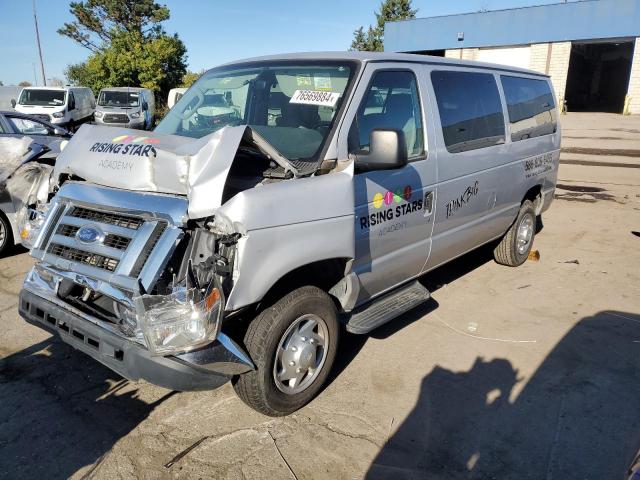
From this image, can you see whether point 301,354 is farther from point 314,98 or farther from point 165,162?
point 314,98

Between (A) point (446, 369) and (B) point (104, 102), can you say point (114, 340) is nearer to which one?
(A) point (446, 369)

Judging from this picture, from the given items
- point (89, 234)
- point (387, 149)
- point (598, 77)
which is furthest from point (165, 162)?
point (598, 77)

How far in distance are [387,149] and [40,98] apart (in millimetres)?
21494

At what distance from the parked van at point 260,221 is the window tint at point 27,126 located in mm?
4686

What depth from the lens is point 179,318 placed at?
8.42 feet

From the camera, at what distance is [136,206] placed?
113 inches

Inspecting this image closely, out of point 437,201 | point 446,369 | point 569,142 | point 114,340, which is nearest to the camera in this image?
point 114,340

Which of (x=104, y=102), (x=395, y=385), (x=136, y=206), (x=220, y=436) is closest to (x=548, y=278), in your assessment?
(x=395, y=385)

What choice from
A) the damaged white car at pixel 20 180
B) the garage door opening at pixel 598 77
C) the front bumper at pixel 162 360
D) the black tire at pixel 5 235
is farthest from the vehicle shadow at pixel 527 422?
the garage door opening at pixel 598 77

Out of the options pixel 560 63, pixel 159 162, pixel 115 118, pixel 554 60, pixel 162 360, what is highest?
pixel 554 60

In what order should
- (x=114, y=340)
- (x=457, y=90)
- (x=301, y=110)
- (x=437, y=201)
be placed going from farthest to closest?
(x=457, y=90) → (x=437, y=201) → (x=301, y=110) → (x=114, y=340)

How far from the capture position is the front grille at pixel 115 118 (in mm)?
21641

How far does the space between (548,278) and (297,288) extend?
3.82m

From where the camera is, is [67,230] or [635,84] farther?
[635,84]
